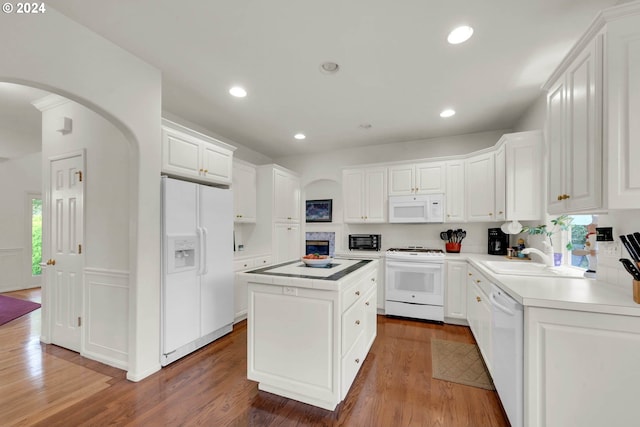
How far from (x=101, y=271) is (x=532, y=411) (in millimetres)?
3510

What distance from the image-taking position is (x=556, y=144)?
184cm

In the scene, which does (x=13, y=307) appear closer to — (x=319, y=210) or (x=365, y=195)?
(x=319, y=210)

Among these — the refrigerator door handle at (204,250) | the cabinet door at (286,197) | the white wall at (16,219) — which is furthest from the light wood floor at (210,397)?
the white wall at (16,219)

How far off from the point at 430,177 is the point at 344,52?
8.23ft

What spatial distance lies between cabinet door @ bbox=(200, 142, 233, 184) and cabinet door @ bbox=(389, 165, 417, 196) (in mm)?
2486

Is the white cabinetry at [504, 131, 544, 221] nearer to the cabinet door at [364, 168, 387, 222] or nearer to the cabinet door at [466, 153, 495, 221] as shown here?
the cabinet door at [466, 153, 495, 221]

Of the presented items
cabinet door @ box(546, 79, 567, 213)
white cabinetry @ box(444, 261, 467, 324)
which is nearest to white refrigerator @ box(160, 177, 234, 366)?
white cabinetry @ box(444, 261, 467, 324)

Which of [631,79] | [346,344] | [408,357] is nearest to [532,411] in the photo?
[346,344]

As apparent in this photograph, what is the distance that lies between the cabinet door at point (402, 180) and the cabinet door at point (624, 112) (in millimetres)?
2792

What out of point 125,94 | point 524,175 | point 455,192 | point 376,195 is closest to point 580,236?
point 524,175

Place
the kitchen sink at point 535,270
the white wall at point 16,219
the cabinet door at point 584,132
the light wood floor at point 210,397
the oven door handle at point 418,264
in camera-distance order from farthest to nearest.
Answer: the white wall at point 16,219 → the oven door handle at point 418,264 → the kitchen sink at point 535,270 → the light wood floor at point 210,397 → the cabinet door at point 584,132

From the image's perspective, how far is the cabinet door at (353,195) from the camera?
449 cm

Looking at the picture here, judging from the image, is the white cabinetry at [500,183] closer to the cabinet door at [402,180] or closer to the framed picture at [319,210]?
the cabinet door at [402,180]

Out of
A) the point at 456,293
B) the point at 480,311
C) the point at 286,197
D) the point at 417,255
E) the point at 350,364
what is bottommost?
the point at 350,364
